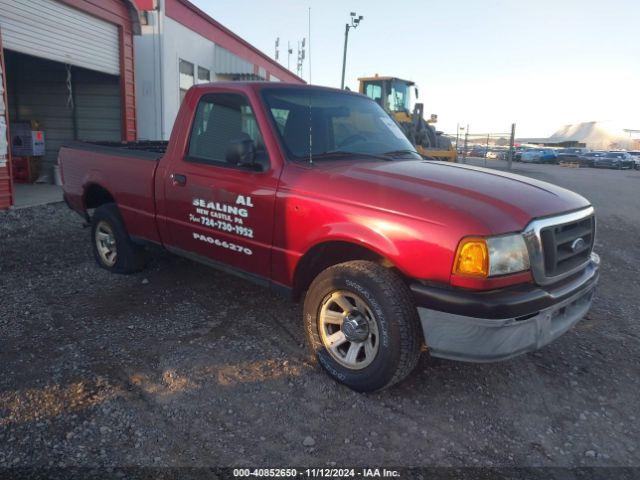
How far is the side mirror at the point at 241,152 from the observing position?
10.9 ft

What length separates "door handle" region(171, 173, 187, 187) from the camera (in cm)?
398

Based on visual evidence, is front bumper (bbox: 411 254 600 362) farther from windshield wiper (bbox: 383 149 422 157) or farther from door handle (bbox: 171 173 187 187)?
door handle (bbox: 171 173 187 187)

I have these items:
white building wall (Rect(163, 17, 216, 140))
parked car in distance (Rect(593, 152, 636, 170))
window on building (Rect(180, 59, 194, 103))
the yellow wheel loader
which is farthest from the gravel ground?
parked car in distance (Rect(593, 152, 636, 170))

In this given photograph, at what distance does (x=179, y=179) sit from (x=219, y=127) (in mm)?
538

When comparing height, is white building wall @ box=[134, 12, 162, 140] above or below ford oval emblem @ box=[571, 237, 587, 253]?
above

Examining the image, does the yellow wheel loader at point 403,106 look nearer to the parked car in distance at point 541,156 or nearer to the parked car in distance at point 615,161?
the parked car in distance at point 615,161

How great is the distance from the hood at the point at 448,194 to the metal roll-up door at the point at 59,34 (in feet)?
25.5

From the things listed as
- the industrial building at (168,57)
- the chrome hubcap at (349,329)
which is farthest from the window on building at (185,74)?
the chrome hubcap at (349,329)

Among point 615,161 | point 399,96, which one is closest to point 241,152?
point 399,96

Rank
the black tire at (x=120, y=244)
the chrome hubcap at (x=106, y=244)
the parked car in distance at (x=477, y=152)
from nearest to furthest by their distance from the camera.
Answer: the black tire at (x=120, y=244)
the chrome hubcap at (x=106, y=244)
the parked car in distance at (x=477, y=152)

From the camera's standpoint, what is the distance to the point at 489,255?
2559 millimetres

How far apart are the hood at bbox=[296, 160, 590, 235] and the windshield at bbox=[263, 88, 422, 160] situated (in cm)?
29

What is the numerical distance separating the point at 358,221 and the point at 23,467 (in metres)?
2.09

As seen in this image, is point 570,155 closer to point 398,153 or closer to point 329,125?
point 398,153
